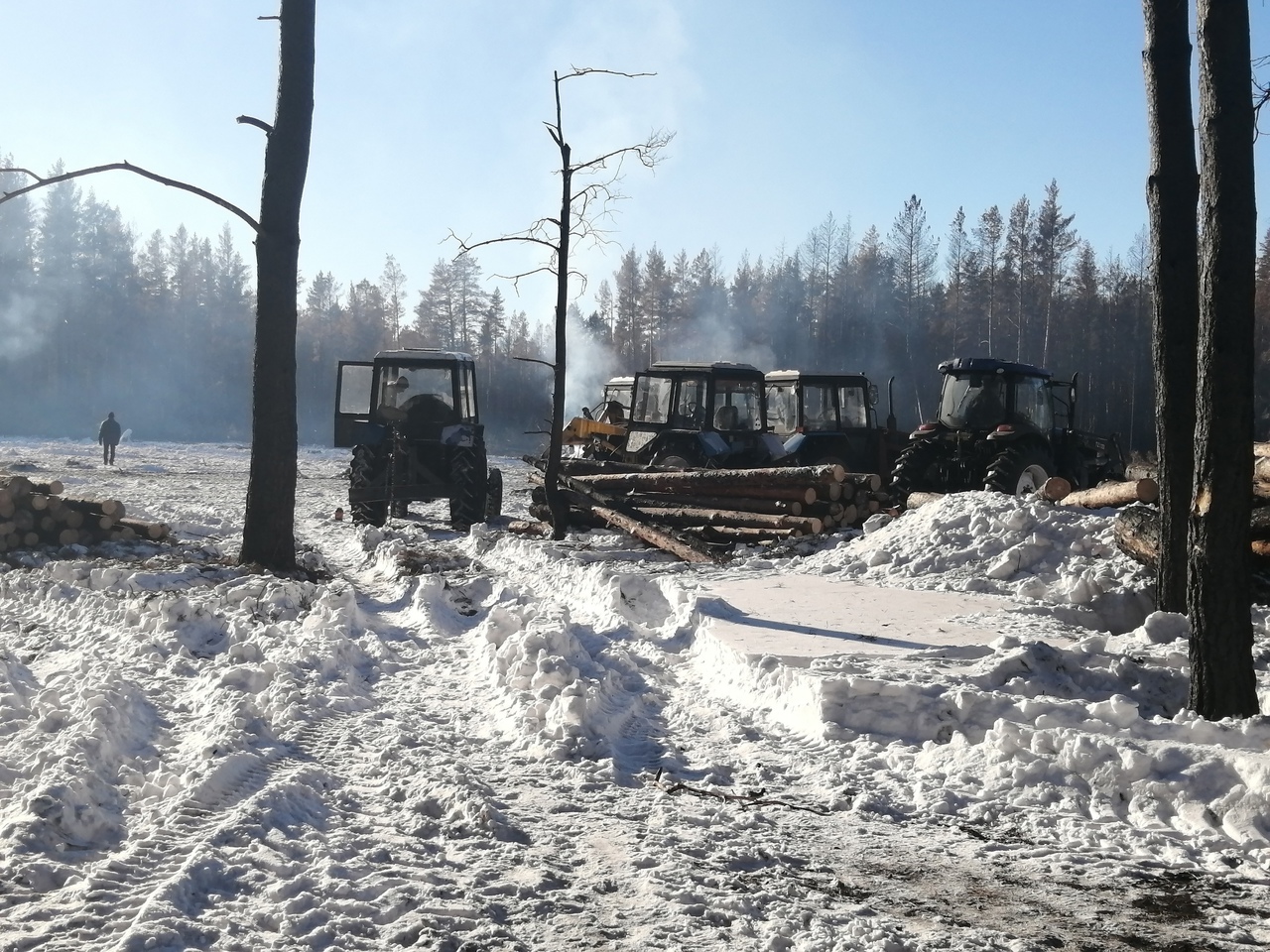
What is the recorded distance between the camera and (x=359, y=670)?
267 inches

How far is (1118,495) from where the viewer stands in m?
10.8

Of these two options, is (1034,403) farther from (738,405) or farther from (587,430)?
(587,430)

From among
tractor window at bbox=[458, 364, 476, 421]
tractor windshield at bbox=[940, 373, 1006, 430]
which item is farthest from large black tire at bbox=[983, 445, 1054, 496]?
tractor window at bbox=[458, 364, 476, 421]

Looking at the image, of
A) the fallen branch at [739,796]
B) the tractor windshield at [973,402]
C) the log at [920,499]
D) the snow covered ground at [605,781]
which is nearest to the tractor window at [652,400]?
the tractor windshield at [973,402]

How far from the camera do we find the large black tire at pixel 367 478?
54.0ft

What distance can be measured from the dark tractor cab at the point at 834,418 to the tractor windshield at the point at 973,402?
3504 millimetres

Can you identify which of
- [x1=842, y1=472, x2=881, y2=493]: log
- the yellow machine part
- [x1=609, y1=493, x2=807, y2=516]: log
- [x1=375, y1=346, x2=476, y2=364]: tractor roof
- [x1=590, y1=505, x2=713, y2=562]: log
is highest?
[x1=375, y1=346, x2=476, y2=364]: tractor roof

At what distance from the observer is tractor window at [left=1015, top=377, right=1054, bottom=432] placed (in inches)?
615

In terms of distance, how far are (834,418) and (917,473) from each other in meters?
5.05

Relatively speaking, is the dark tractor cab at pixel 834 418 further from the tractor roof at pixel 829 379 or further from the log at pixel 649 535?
the log at pixel 649 535

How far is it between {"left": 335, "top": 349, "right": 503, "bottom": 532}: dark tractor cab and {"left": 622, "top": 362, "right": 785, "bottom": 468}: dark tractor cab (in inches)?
105

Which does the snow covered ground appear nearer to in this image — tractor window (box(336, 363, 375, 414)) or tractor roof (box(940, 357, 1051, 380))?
tractor roof (box(940, 357, 1051, 380))

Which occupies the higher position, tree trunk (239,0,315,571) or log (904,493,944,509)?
tree trunk (239,0,315,571)

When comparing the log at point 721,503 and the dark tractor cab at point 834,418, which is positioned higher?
the dark tractor cab at point 834,418
